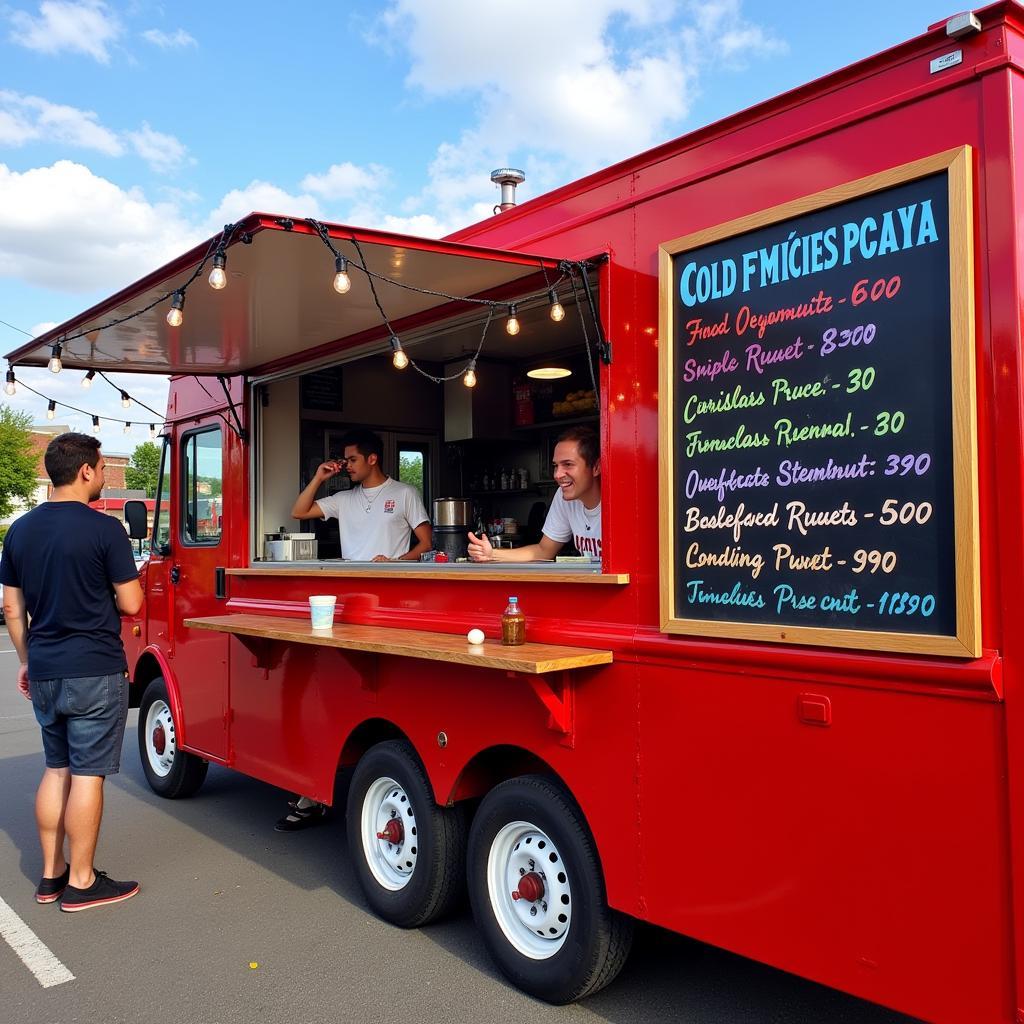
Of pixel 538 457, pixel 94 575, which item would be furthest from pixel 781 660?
pixel 538 457

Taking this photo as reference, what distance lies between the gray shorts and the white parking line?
674 millimetres

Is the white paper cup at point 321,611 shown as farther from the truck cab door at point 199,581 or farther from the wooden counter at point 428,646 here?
the truck cab door at point 199,581

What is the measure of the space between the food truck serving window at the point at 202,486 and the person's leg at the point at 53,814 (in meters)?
1.77

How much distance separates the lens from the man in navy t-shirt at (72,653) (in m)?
4.27

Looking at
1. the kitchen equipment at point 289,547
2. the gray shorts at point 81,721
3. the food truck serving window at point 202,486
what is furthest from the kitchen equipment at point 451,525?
the gray shorts at point 81,721

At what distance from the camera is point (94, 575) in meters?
4.32

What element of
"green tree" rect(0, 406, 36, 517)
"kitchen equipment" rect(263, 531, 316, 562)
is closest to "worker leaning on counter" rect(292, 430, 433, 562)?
"kitchen equipment" rect(263, 531, 316, 562)

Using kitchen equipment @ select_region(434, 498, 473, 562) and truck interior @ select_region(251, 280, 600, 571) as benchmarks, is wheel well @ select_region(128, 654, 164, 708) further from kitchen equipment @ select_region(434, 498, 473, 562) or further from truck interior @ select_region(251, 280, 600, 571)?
kitchen equipment @ select_region(434, 498, 473, 562)

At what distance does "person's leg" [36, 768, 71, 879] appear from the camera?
4.30 m


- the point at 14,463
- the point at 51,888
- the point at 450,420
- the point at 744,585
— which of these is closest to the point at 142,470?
the point at 14,463

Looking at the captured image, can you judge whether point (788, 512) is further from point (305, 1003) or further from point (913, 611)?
point (305, 1003)

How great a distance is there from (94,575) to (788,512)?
3.24 meters

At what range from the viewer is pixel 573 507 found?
4.26 meters

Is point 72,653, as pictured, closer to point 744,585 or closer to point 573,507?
point 573,507
